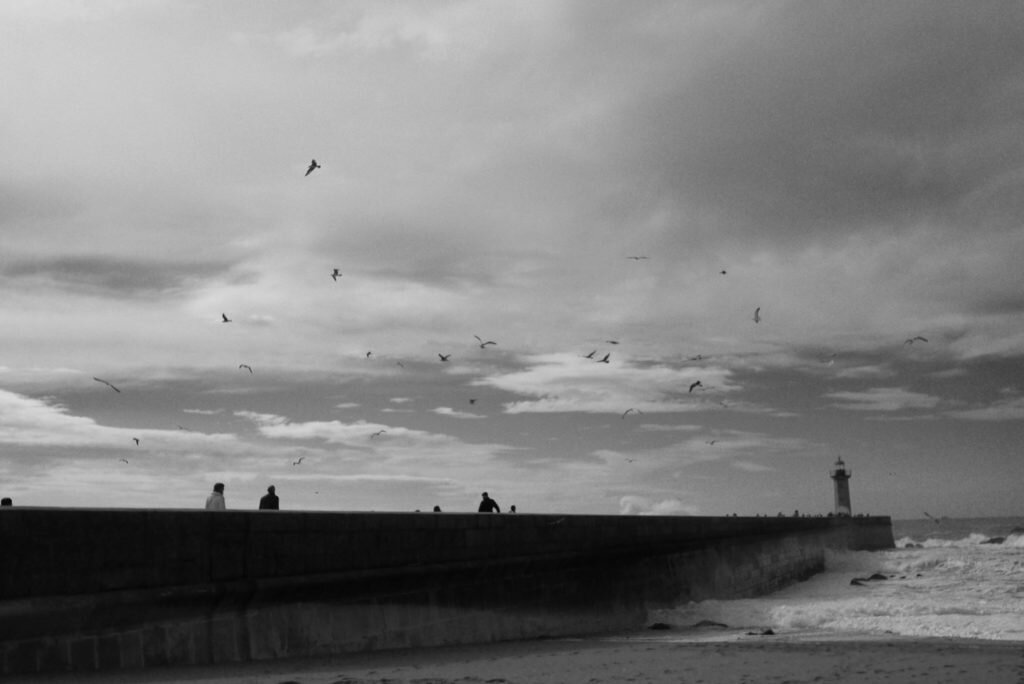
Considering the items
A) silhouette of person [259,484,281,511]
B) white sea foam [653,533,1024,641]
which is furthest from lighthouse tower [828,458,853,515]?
silhouette of person [259,484,281,511]

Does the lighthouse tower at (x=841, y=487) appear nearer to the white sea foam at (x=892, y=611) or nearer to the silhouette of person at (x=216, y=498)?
the white sea foam at (x=892, y=611)

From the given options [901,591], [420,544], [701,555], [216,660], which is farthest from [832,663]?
[901,591]

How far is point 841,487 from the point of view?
8062 centimetres

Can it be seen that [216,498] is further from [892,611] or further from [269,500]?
[892,611]

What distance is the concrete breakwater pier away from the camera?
973 centimetres

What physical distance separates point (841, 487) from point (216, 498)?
75.1m

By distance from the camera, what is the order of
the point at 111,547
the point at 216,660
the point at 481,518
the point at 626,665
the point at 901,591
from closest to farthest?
the point at 111,547, the point at 216,660, the point at 626,665, the point at 481,518, the point at 901,591

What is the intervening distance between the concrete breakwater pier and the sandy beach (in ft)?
1.38

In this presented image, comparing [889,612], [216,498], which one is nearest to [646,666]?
[216,498]

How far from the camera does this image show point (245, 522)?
1184 cm

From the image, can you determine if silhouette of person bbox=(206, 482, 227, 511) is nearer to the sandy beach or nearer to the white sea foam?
the sandy beach

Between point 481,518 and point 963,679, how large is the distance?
26.1 ft

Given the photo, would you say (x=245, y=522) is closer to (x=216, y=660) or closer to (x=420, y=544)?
(x=216, y=660)

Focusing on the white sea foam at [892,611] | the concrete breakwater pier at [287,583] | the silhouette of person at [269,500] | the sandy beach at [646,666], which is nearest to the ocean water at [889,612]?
the white sea foam at [892,611]
